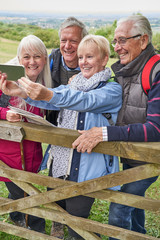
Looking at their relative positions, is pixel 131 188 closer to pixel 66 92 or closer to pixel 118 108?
pixel 118 108

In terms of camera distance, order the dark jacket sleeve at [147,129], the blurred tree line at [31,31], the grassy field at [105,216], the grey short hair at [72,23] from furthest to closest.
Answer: the blurred tree line at [31,31]
the grassy field at [105,216]
the grey short hair at [72,23]
the dark jacket sleeve at [147,129]

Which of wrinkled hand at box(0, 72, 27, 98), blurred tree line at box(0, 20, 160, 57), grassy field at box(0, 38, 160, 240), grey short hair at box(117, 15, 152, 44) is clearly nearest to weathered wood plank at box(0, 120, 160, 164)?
wrinkled hand at box(0, 72, 27, 98)

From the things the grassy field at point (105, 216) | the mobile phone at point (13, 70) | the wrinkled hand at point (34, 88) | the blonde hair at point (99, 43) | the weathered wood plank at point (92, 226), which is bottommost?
the grassy field at point (105, 216)

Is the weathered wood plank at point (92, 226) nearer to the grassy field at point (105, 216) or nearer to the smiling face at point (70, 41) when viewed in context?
the grassy field at point (105, 216)

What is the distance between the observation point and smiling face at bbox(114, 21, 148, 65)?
1987mm

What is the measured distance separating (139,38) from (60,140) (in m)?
0.99

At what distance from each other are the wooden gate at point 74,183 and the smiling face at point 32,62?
54 cm

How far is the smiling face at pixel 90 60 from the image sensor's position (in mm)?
1986

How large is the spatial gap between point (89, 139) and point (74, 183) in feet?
1.48

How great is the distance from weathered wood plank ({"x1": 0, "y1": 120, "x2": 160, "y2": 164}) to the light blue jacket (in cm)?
18

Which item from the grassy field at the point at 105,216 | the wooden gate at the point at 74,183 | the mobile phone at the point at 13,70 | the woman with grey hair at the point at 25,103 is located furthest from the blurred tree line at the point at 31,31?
the mobile phone at the point at 13,70

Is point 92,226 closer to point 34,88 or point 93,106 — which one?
point 93,106

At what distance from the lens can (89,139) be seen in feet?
5.89

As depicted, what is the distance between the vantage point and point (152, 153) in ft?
5.64
